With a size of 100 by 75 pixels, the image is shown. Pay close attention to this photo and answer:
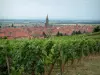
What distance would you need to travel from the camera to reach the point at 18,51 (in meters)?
11.4

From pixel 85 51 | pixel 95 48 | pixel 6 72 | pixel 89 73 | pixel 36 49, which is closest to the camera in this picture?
pixel 6 72

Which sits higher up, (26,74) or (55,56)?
(55,56)

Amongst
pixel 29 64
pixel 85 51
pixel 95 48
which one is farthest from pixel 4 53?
pixel 95 48

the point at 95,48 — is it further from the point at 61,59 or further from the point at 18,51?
the point at 18,51

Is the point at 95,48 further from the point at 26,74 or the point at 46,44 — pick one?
the point at 26,74

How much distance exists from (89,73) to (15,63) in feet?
18.8

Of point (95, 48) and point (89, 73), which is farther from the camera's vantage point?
point (95, 48)

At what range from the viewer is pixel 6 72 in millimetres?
10164

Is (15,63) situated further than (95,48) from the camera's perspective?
No

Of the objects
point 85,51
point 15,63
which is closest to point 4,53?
point 15,63

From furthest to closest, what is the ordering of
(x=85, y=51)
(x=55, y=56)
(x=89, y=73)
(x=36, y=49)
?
(x=85, y=51), (x=89, y=73), (x=55, y=56), (x=36, y=49)

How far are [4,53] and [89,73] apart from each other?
21.3ft

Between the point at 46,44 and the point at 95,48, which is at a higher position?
the point at 46,44

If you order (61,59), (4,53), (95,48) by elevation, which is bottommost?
(95,48)
